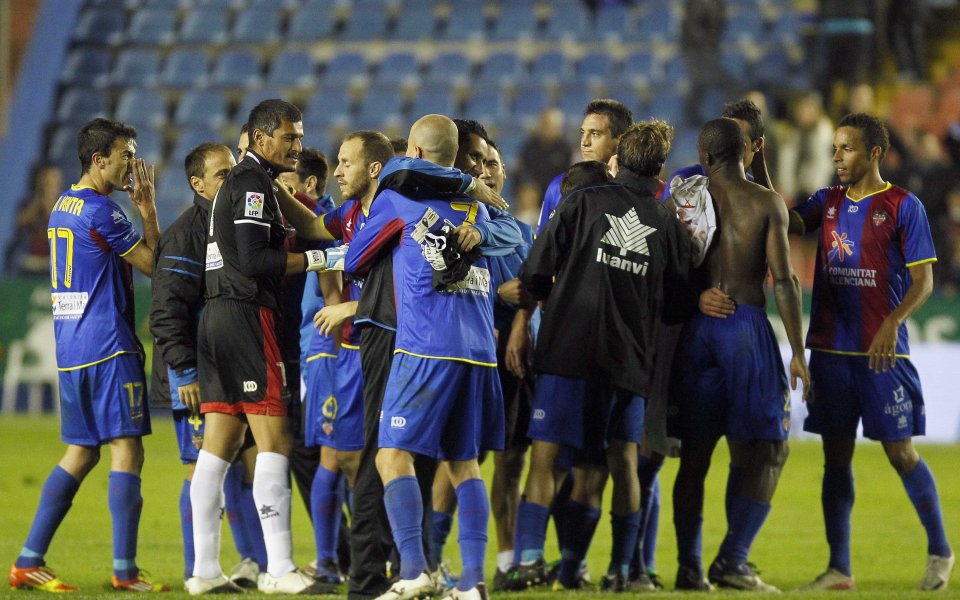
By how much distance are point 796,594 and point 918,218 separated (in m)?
2.08

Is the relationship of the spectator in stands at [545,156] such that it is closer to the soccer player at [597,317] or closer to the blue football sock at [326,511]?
the blue football sock at [326,511]

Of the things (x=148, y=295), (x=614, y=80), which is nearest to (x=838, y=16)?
(x=614, y=80)

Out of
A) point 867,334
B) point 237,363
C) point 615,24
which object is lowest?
point 237,363

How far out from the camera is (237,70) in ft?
71.5

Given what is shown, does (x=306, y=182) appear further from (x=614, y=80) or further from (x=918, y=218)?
(x=614, y=80)

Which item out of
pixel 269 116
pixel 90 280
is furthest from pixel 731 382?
pixel 90 280

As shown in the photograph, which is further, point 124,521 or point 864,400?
point 864,400

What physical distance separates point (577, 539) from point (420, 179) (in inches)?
78.3

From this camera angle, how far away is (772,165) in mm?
17297

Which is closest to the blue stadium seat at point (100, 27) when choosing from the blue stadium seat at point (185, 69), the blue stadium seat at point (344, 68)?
the blue stadium seat at point (185, 69)

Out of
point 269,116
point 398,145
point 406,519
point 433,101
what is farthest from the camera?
point 433,101

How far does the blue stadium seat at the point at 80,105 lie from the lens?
835 inches

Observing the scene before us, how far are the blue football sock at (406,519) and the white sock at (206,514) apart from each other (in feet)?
3.69

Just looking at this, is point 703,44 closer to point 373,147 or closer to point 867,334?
point 867,334
